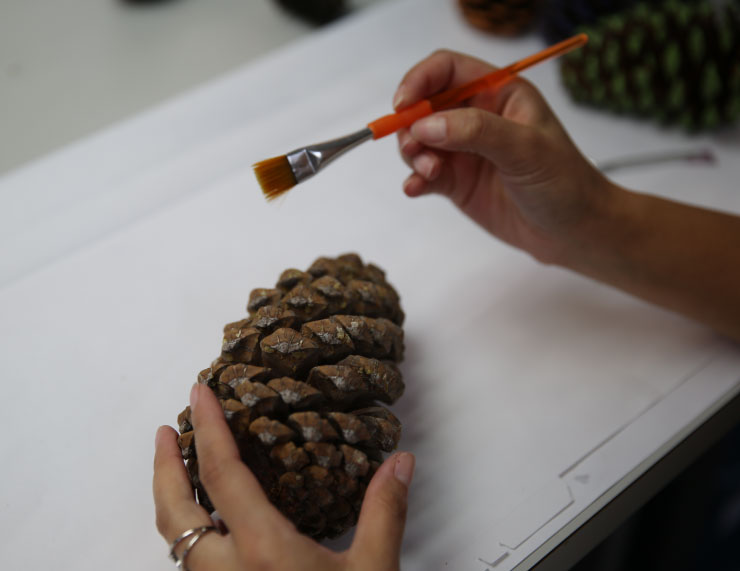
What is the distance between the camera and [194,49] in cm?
106

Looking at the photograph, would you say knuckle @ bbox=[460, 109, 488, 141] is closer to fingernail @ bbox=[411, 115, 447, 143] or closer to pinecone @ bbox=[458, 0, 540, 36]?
fingernail @ bbox=[411, 115, 447, 143]

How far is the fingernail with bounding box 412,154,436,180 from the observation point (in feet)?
2.18

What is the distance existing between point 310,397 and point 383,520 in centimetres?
11

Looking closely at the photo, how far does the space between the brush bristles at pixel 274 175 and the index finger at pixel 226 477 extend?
199mm

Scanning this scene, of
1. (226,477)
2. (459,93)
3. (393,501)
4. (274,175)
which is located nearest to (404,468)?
(393,501)

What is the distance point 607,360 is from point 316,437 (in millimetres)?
399

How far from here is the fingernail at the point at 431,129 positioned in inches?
23.3

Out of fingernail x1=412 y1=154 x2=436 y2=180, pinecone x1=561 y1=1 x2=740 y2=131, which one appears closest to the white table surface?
pinecone x1=561 y1=1 x2=740 y2=131

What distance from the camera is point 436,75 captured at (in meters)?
0.68

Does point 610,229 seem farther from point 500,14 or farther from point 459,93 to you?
point 500,14

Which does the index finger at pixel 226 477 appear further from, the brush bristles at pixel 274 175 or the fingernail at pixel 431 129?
the fingernail at pixel 431 129

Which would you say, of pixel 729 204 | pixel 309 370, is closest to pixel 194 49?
pixel 309 370

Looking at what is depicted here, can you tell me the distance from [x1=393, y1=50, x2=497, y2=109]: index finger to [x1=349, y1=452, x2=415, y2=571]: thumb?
38 centimetres

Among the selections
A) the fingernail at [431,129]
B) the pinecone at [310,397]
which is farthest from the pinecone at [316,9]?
the pinecone at [310,397]
